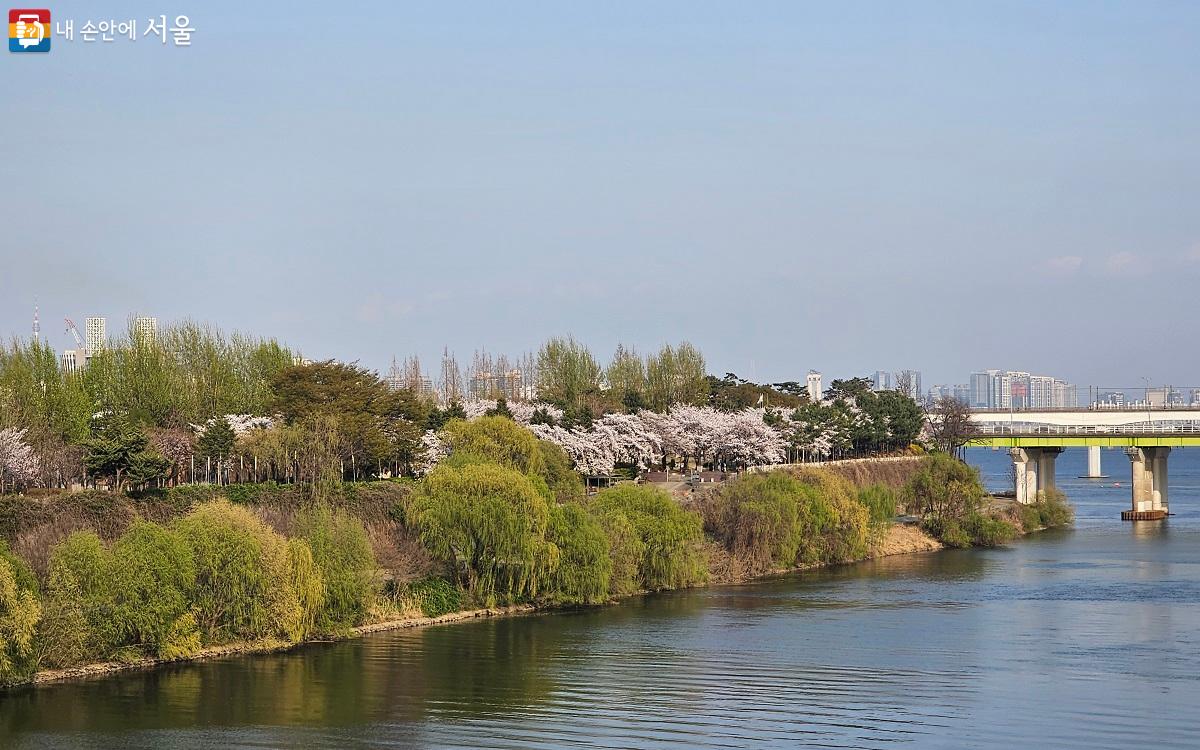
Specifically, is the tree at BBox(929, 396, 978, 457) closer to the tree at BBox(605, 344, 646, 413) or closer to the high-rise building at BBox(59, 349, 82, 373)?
the tree at BBox(605, 344, 646, 413)

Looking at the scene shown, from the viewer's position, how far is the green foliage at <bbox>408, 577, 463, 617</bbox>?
46.8 m

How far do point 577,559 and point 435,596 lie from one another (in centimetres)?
532

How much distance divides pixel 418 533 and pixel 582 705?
1621 cm

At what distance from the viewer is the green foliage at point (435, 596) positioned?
46781 millimetres

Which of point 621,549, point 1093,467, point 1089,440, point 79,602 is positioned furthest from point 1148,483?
point 79,602

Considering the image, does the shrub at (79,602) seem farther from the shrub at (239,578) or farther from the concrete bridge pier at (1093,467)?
the concrete bridge pier at (1093,467)

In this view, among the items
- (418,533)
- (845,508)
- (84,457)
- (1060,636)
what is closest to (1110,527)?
(845,508)

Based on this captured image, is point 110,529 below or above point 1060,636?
above

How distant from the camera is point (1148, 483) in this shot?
95.1m

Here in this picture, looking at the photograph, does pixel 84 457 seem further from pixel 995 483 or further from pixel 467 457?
pixel 995 483

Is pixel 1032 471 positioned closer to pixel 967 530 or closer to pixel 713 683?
pixel 967 530

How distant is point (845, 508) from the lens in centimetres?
6481

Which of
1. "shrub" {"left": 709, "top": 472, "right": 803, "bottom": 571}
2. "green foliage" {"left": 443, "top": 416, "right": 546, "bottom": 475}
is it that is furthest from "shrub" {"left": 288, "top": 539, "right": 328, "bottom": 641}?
"shrub" {"left": 709, "top": 472, "right": 803, "bottom": 571}

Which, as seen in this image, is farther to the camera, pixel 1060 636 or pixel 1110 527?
pixel 1110 527
